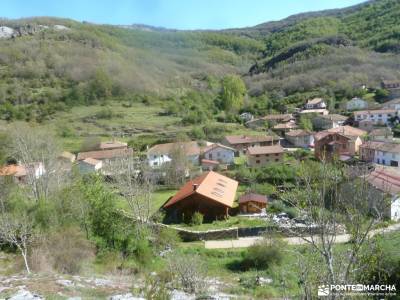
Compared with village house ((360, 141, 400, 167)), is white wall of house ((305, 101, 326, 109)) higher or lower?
higher

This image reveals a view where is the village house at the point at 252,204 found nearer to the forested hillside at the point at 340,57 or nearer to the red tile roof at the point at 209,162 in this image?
the red tile roof at the point at 209,162

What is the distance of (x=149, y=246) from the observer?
17594mm

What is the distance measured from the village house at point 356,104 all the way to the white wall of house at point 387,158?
27924 millimetres

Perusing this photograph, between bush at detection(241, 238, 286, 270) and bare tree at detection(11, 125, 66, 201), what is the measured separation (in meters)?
11.9

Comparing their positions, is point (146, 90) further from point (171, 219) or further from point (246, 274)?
point (246, 274)

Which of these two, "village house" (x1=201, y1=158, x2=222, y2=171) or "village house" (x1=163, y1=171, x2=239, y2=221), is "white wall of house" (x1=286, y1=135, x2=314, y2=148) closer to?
"village house" (x1=201, y1=158, x2=222, y2=171)

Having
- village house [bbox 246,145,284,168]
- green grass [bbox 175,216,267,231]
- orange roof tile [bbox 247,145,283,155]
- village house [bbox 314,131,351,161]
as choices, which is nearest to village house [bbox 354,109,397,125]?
village house [bbox 314,131,351,161]

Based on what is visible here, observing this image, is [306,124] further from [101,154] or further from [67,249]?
[67,249]

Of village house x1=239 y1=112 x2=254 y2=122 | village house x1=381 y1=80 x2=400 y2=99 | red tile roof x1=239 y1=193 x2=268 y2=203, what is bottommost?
red tile roof x1=239 y1=193 x2=268 y2=203

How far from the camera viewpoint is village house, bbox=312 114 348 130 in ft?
187

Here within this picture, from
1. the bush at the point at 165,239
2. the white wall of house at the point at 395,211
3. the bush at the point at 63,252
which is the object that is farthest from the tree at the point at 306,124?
the bush at the point at 63,252

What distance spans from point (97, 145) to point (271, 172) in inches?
1053

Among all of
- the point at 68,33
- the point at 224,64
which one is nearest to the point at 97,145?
the point at 68,33

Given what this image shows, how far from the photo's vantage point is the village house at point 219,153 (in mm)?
44625
